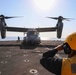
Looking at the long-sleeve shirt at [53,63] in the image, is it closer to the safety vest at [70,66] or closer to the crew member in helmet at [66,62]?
the crew member in helmet at [66,62]

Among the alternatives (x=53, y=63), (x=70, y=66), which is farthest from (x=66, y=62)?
(x=53, y=63)

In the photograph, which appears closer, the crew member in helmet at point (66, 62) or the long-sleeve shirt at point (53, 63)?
the crew member in helmet at point (66, 62)

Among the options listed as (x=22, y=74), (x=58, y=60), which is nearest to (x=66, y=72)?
(x=58, y=60)

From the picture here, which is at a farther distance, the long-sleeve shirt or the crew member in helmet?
the long-sleeve shirt

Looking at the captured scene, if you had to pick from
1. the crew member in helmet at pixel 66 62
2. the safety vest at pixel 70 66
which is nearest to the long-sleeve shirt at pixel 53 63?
the crew member in helmet at pixel 66 62

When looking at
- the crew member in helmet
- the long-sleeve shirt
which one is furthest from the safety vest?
the long-sleeve shirt

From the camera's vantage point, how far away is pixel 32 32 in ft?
141

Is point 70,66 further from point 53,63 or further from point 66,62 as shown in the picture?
point 53,63

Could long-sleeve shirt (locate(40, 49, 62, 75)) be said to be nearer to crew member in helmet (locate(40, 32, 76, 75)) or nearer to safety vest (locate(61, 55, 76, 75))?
crew member in helmet (locate(40, 32, 76, 75))

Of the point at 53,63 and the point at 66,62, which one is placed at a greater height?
the point at 66,62

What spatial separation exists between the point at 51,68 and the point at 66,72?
0.36 meters

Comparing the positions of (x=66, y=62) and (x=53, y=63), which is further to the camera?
(x=53, y=63)

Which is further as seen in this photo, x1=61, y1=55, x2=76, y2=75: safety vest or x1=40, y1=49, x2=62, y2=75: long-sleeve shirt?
x1=40, y1=49, x2=62, y2=75: long-sleeve shirt

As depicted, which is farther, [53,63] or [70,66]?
[53,63]
